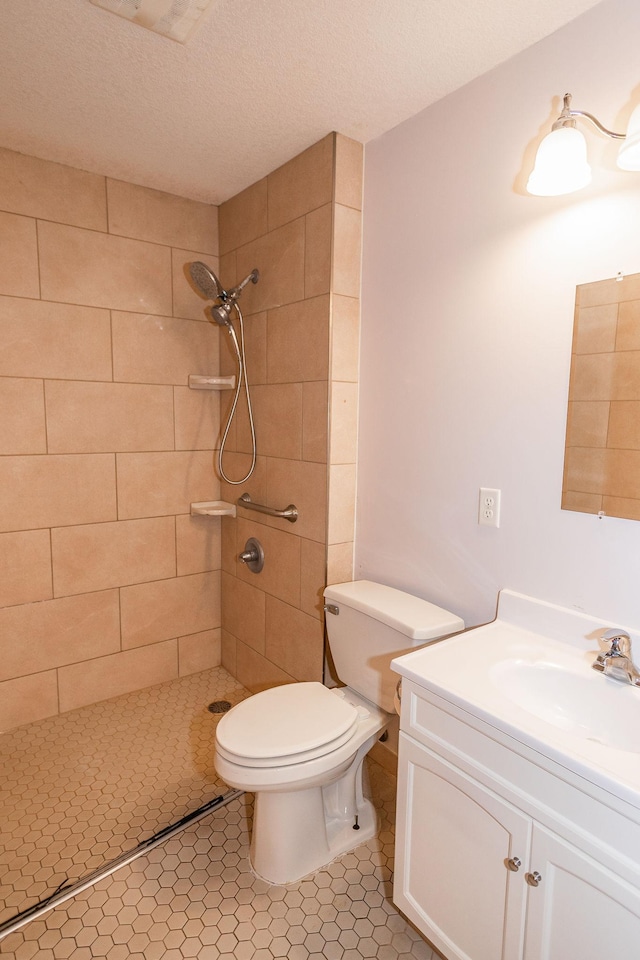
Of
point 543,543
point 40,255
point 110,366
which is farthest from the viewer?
point 110,366

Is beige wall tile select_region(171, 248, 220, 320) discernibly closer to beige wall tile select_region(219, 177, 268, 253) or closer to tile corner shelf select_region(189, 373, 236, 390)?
beige wall tile select_region(219, 177, 268, 253)

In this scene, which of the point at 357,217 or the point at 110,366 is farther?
the point at 110,366

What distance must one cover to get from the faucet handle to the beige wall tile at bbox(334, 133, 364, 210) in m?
1.67

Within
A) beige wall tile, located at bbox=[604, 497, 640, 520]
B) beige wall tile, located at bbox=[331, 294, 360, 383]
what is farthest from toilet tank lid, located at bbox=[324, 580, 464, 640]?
beige wall tile, located at bbox=[331, 294, 360, 383]

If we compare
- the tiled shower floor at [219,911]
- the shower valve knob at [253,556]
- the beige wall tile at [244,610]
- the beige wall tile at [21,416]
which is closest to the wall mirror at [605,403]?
the tiled shower floor at [219,911]

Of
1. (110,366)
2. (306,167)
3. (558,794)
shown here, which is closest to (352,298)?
(306,167)

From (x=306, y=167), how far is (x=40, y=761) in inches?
100.0

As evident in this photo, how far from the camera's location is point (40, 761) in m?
2.14

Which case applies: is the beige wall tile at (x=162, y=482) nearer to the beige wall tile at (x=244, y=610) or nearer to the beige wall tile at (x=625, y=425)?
the beige wall tile at (x=244, y=610)

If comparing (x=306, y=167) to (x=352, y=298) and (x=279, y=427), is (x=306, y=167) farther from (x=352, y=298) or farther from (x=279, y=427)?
(x=279, y=427)

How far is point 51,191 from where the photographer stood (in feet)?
7.22

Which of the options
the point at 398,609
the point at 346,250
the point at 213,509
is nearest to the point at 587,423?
the point at 398,609

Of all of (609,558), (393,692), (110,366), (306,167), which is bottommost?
(393,692)

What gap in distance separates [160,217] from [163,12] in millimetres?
1181
